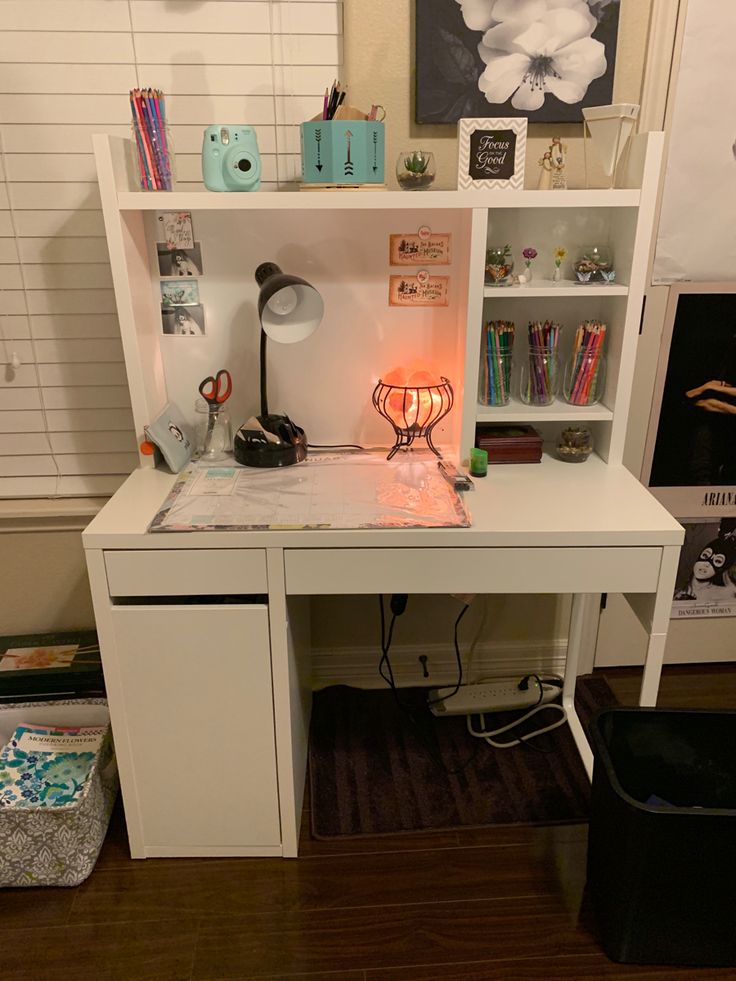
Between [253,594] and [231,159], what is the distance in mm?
892

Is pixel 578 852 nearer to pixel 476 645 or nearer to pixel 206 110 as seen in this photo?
pixel 476 645

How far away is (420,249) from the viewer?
5.97 ft

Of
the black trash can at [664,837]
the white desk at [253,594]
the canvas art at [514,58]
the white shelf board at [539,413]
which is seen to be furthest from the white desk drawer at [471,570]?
the canvas art at [514,58]

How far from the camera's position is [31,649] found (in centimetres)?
209

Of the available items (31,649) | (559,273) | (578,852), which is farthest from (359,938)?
(559,273)

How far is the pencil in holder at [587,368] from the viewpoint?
180 centimetres

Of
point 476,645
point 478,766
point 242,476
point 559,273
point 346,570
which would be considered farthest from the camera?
point 476,645

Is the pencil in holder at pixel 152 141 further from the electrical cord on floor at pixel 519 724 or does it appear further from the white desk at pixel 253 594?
the electrical cord on floor at pixel 519 724

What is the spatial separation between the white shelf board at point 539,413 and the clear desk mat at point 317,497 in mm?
172

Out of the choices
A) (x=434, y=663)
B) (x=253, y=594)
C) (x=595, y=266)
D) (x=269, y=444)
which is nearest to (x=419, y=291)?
(x=595, y=266)

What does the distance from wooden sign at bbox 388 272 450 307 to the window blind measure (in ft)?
1.16

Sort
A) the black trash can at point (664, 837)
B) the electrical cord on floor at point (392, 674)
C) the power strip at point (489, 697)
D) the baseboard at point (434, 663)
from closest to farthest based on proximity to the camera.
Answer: the black trash can at point (664, 837) → the electrical cord on floor at point (392, 674) → the power strip at point (489, 697) → the baseboard at point (434, 663)

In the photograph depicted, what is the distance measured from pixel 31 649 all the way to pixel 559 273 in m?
1.69

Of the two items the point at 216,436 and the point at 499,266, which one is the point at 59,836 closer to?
the point at 216,436
